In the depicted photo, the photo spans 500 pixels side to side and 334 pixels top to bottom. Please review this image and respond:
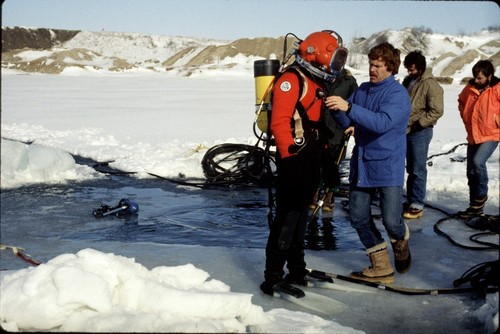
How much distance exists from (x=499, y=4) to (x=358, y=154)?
6.72 ft

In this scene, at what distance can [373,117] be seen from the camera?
405 cm

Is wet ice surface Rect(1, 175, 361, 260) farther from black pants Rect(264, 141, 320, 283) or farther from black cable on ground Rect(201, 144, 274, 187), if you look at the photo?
black pants Rect(264, 141, 320, 283)

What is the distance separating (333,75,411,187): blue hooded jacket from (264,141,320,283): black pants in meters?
0.38

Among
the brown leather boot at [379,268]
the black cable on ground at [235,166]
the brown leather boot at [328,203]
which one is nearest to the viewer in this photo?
the brown leather boot at [379,268]

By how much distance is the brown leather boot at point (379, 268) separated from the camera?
14.7 feet

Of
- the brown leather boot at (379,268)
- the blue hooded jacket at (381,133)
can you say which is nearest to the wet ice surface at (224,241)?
the brown leather boot at (379,268)

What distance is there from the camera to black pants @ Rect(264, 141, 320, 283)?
159 inches

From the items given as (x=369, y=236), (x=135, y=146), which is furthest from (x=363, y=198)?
(x=135, y=146)

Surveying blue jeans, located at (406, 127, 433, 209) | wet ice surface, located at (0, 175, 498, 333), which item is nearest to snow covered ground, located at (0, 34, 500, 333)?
wet ice surface, located at (0, 175, 498, 333)

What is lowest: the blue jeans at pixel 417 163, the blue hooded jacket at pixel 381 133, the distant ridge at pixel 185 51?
the blue jeans at pixel 417 163

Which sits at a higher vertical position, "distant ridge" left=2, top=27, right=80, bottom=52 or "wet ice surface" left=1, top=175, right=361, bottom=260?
"distant ridge" left=2, top=27, right=80, bottom=52

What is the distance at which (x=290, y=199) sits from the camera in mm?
4082

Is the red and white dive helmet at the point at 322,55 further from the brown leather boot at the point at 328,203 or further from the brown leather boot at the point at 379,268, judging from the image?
the brown leather boot at the point at 328,203

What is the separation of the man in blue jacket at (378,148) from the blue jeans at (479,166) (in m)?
2.21
